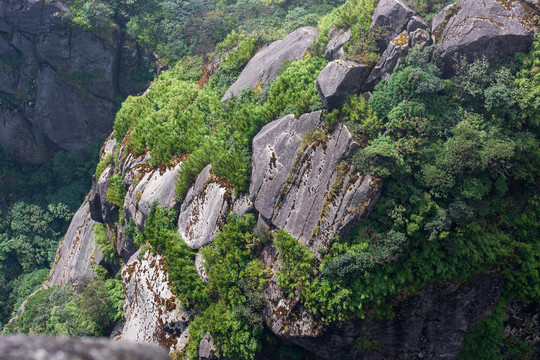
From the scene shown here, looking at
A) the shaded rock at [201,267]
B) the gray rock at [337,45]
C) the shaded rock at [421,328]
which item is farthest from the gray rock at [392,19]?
the shaded rock at [201,267]

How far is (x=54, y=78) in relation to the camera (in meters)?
40.2

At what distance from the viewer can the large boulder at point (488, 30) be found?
15.1 m

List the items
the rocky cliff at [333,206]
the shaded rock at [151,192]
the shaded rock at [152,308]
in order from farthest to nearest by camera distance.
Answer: the shaded rock at [151,192], the shaded rock at [152,308], the rocky cliff at [333,206]

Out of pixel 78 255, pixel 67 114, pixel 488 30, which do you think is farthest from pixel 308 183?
pixel 67 114

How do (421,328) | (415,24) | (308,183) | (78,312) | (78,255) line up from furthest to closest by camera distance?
(78,255) → (78,312) → (415,24) → (308,183) → (421,328)

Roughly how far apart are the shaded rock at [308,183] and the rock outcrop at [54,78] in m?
30.0

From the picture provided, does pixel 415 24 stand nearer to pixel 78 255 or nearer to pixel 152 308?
pixel 152 308

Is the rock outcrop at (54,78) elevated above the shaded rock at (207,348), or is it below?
above

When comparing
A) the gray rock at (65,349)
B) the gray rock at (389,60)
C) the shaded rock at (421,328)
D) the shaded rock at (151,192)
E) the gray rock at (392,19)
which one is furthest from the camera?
the shaded rock at (151,192)

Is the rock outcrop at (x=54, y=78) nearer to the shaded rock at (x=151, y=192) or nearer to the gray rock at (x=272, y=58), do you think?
the gray rock at (x=272, y=58)

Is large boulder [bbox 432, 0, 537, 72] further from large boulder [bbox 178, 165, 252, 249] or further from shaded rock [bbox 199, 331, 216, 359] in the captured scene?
shaded rock [bbox 199, 331, 216, 359]

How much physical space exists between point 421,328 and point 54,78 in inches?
1669

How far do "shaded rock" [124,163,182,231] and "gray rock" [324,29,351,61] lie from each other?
10301 mm

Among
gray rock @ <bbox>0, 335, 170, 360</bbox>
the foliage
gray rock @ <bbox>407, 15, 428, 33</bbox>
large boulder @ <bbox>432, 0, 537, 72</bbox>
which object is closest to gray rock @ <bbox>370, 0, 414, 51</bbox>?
gray rock @ <bbox>407, 15, 428, 33</bbox>
